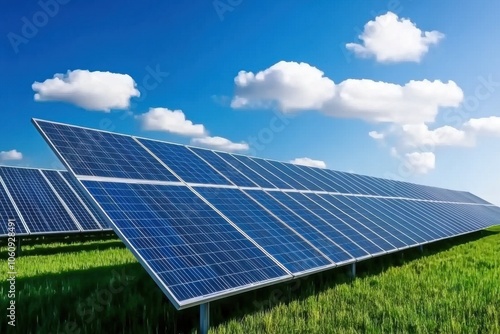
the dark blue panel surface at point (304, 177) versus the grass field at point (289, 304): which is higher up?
the dark blue panel surface at point (304, 177)

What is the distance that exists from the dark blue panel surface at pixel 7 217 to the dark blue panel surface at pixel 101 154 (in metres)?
7.93

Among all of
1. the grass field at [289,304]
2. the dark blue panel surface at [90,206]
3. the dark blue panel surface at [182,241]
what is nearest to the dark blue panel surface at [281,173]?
the grass field at [289,304]

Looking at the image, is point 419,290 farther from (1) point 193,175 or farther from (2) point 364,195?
(2) point 364,195

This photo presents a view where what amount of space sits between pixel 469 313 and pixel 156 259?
16.6ft

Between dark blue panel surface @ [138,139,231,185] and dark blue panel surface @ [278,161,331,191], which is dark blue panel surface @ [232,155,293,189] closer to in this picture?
dark blue panel surface @ [278,161,331,191]

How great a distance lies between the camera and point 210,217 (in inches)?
321

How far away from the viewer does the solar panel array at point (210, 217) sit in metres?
6.36

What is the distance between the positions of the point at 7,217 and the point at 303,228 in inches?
487

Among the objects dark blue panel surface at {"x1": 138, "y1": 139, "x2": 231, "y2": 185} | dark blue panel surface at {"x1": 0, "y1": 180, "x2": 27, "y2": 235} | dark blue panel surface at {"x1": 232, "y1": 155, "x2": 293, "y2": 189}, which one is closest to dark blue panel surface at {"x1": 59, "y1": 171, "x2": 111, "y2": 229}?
dark blue panel surface at {"x1": 0, "y1": 180, "x2": 27, "y2": 235}

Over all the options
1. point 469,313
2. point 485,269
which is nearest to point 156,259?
point 469,313

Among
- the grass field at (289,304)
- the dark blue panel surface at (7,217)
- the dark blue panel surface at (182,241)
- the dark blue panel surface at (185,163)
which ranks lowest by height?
the grass field at (289,304)

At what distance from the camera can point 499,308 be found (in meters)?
7.57

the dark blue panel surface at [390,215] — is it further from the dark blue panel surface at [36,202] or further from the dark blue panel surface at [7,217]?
the dark blue panel surface at [7,217]

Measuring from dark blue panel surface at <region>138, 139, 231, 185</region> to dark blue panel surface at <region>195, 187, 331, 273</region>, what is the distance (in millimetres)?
518
